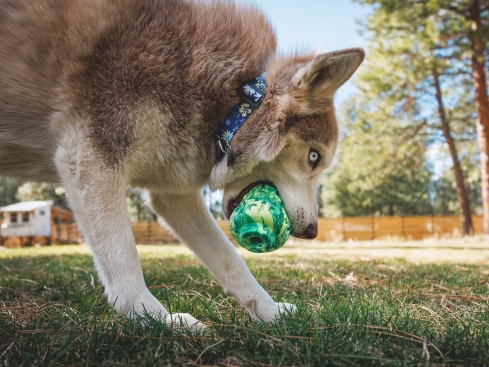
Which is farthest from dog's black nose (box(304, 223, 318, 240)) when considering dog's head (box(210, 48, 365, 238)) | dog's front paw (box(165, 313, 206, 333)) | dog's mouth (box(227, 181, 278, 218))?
dog's front paw (box(165, 313, 206, 333))

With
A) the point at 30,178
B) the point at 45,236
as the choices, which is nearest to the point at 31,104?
the point at 30,178

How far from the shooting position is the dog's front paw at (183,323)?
1704 mm

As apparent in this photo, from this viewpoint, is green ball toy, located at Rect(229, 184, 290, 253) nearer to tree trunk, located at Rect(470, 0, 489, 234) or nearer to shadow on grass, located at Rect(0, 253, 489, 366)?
shadow on grass, located at Rect(0, 253, 489, 366)

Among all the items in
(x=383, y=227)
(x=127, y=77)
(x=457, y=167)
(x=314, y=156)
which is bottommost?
(x=383, y=227)

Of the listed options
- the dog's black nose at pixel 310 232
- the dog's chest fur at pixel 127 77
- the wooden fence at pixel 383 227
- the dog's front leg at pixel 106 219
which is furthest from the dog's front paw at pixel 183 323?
the wooden fence at pixel 383 227

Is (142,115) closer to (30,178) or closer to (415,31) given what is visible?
(30,178)

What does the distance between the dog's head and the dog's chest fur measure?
0.16 metres

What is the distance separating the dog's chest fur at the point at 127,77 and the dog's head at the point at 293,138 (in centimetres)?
16

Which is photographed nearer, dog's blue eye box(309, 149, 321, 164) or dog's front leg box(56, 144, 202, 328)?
dog's front leg box(56, 144, 202, 328)

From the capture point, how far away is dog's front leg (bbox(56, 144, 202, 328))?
6.50 feet

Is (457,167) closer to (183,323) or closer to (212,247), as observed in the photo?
(212,247)

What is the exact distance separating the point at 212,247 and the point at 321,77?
3.97ft

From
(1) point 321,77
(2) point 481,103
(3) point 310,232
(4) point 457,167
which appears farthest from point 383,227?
(1) point 321,77

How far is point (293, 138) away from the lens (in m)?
2.38
